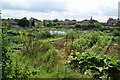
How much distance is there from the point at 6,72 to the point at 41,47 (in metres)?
4.22

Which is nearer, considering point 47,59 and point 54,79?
point 54,79

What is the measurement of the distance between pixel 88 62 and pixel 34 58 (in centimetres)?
347

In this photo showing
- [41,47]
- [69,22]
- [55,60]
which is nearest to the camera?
[55,60]

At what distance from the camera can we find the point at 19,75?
2.81 metres

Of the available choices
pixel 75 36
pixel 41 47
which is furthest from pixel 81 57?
pixel 75 36

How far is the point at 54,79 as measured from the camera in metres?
4.00

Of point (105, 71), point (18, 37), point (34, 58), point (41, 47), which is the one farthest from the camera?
point (18, 37)

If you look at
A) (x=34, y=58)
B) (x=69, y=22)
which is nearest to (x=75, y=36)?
(x=34, y=58)

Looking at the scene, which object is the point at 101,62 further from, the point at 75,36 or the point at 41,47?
the point at 75,36

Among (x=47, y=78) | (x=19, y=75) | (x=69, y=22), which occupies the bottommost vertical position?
(x=47, y=78)

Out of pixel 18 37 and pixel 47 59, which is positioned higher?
pixel 18 37

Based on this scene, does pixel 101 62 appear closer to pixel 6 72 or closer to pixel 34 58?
pixel 6 72

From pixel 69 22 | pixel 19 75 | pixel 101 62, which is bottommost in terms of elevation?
pixel 19 75

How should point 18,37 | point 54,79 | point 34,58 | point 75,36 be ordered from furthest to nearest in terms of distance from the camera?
point 75,36, point 18,37, point 34,58, point 54,79
